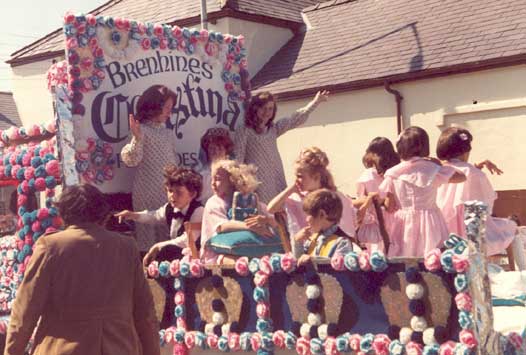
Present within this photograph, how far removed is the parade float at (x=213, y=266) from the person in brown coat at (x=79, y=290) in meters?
1.18

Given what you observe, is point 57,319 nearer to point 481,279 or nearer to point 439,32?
point 481,279

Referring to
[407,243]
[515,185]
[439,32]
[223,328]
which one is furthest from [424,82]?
[223,328]

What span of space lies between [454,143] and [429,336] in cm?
254

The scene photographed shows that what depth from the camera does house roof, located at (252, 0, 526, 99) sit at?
18.5 metres

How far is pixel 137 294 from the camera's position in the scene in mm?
4641

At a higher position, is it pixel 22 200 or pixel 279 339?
pixel 22 200

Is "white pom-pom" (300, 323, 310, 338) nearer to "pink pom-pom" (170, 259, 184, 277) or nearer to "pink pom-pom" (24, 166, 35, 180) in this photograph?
"pink pom-pom" (170, 259, 184, 277)

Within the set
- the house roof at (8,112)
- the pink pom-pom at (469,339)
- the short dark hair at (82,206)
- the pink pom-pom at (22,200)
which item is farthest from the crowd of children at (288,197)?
the house roof at (8,112)

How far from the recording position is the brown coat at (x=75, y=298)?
4.25 m

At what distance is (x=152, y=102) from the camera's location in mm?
7281

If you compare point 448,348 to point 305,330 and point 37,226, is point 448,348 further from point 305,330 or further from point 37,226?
point 37,226

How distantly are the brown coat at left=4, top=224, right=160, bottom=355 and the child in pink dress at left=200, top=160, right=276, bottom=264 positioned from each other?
159 cm

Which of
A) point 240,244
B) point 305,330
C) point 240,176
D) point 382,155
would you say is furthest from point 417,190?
point 305,330

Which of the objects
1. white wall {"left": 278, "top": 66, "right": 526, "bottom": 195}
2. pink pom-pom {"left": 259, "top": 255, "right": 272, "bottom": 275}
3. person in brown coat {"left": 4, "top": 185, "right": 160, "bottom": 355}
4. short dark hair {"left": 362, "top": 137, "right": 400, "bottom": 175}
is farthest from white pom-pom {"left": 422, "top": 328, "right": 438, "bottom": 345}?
white wall {"left": 278, "top": 66, "right": 526, "bottom": 195}
